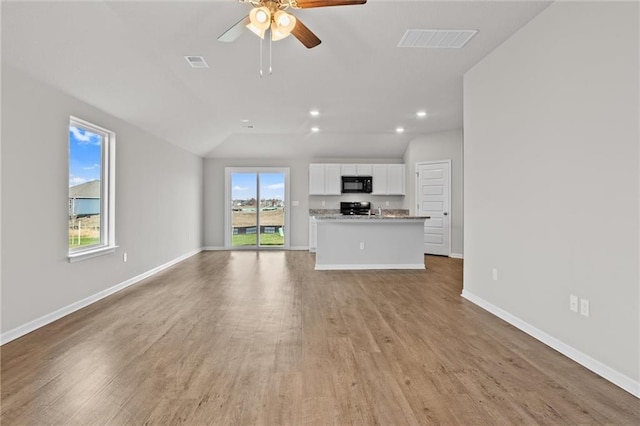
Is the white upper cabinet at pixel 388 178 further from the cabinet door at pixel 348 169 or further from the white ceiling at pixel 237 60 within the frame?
the white ceiling at pixel 237 60

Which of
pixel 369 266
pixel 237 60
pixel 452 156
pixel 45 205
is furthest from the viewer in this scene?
pixel 452 156

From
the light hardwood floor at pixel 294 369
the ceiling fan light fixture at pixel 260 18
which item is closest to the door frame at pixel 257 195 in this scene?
the light hardwood floor at pixel 294 369

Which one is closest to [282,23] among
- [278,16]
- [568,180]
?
[278,16]

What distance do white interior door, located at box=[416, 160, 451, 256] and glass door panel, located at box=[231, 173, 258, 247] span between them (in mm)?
4146

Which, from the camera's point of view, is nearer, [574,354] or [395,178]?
[574,354]

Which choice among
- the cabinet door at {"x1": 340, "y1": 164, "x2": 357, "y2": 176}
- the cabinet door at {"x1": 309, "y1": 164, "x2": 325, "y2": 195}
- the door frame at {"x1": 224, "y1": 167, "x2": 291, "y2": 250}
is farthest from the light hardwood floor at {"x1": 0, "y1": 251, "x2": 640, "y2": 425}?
the cabinet door at {"x1": 340, "y1": 164, "x2": 357, "y2": 176}

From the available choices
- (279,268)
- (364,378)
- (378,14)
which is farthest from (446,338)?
(279,268)

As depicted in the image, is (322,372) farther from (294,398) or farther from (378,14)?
(378,14)

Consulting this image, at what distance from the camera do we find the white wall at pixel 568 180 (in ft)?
7.21

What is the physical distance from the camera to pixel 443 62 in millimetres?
3986

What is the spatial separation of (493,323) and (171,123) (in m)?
5.38

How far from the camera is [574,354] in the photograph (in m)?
2.57

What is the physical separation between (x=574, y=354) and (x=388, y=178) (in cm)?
673

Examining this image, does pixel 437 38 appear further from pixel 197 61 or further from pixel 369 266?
pixel 369 266
